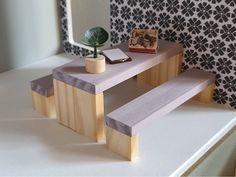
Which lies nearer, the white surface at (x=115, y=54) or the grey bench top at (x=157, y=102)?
the grey bench top at (x=157, y=102)

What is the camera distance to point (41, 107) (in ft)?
3.05

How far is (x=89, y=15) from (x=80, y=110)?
15.9 inches

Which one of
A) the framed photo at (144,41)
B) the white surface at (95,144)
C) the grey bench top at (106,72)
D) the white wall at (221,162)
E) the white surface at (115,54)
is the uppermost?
the framed photo at (144,41)

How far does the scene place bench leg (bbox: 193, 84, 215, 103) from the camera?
96cm

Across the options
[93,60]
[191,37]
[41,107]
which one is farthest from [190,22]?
[41,107]

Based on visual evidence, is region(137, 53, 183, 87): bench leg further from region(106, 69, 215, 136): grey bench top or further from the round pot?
the round pot

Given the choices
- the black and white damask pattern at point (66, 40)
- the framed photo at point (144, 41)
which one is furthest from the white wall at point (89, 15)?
the framed photo at point (144, 41)

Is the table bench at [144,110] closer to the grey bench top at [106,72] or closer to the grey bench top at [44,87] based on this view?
the grey bench top at [106,72]

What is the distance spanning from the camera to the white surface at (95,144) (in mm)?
751

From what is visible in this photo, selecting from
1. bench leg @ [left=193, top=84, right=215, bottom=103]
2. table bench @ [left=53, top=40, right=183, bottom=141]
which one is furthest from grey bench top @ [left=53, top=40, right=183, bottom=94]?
bench leg @ [left=193, top=84, right=215, bottom=103]

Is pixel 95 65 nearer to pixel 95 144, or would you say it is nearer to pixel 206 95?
pixel 95 144

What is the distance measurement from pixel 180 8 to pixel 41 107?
40 cm

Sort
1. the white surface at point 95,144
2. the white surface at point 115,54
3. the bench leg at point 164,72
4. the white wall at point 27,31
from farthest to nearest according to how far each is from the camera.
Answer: the white wall at point 27,31
the bench leg at point 164,72
the white surface at point 115,54
the white surface at point 95,144

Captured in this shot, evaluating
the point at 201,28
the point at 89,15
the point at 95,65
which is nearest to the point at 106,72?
the point at 95,65
